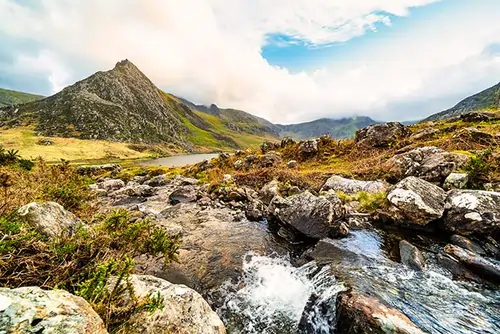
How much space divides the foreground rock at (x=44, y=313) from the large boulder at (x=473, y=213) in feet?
50.0

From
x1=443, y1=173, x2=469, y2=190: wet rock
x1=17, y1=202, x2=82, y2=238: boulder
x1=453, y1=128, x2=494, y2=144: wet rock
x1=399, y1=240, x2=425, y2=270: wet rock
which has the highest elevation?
x1=453, y1=128, x2=494, y2=144: wet rock

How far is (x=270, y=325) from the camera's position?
27.0 ft

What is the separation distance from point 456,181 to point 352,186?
6.54 meters

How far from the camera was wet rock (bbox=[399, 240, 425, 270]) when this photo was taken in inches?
414

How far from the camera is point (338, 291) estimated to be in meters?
8.38

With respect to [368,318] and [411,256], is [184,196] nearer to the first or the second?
[411,256]

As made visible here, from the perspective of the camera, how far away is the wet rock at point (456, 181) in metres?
15.7

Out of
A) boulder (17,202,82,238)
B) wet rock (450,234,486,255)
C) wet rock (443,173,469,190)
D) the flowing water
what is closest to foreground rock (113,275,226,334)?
the flowing water

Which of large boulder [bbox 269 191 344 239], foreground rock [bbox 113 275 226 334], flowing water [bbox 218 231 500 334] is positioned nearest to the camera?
foreground rock [bbox 113 275 226 334]

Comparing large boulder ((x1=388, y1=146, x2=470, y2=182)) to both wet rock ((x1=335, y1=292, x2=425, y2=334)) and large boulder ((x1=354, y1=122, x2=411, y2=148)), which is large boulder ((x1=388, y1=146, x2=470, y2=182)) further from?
wet rock ((x1=335, y1=292, x2=425, y2=334))

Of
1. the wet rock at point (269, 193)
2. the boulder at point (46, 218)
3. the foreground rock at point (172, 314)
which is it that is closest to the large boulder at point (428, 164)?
the wet rock at point (269, 193)

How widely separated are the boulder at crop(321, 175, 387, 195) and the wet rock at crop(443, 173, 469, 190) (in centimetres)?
355

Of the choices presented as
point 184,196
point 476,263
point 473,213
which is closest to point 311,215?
point 476,263

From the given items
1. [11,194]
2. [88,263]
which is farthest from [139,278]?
[11,194]
